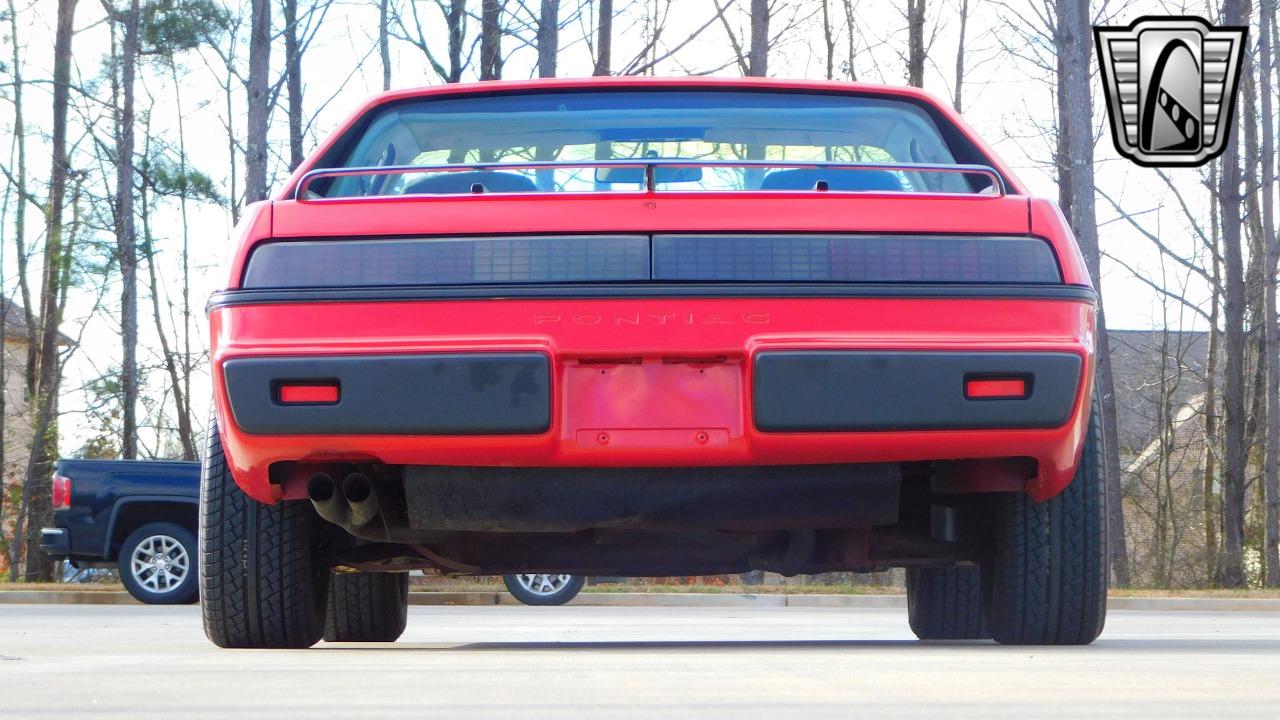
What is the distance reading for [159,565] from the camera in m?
13.0

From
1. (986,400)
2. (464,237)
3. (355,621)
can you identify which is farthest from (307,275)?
(355,621)

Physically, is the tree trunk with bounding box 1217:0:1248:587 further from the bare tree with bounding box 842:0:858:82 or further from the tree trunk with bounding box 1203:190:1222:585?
the bare tree with bounding box 842:0:858:82

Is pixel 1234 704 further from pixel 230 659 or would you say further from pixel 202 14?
pixel 202 14

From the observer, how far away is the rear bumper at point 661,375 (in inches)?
133

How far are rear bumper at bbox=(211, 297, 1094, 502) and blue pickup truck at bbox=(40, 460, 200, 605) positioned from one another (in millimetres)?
10069

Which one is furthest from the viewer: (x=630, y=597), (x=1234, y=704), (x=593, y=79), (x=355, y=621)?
(x=630, y=597)

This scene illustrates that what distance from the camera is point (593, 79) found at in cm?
427

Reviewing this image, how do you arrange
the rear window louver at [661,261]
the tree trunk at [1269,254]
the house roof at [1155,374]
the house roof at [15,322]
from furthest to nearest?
1. the house roof at [1155,374]
2. the house roof at [15,322]
3. the tree trunk at [1269,254]
4. the rear window louver at [661,261]

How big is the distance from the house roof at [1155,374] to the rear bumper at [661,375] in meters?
26.5

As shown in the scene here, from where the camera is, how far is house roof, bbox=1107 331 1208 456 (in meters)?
30.1

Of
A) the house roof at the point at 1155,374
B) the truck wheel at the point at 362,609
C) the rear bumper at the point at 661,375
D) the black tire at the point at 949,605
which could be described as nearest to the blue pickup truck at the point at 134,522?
the truck wheel at the point at 362,609

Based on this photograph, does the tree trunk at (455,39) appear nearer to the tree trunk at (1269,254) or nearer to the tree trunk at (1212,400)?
the tree trunk at (1212,400)

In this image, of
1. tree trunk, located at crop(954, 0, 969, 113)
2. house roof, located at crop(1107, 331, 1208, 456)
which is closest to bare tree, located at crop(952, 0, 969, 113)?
tree trunk, located at crop(954, 0, 969, 113)

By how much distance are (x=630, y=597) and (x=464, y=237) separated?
10506 mm
